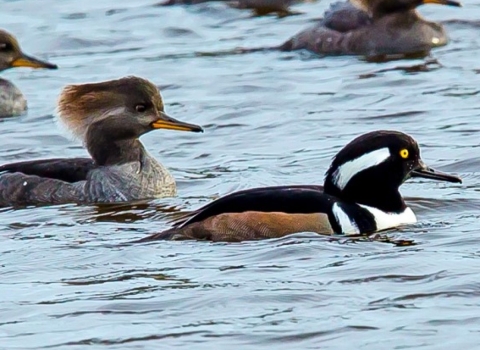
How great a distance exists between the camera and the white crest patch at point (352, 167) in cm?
1019

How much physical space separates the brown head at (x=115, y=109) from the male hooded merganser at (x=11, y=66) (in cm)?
373

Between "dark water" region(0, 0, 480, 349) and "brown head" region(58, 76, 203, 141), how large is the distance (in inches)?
25.7

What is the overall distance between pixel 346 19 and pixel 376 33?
1.71 ft

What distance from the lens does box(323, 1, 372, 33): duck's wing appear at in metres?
19.5

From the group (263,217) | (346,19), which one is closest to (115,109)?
(263,217)

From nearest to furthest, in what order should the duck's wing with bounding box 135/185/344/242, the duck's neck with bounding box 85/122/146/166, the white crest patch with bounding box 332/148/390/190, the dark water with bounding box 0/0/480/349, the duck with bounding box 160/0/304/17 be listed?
the dark water with bounding box 0/0/480/349, the duck's wing with bounding box 135/185/344/242, the white crest patch with bounding box 332/148/390/190, the duck's neck with bounding box 85/122/146/166, the duck with bounding box 160/0/304/17

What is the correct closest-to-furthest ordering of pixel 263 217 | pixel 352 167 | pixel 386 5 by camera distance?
pixel 263 217 → pixel 352 167 → pixel 386 5

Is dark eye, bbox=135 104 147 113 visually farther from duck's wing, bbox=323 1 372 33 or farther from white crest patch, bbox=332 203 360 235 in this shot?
duck's wing, bbox=323 1 372 33

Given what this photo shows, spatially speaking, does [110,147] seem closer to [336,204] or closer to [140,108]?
[140,108]

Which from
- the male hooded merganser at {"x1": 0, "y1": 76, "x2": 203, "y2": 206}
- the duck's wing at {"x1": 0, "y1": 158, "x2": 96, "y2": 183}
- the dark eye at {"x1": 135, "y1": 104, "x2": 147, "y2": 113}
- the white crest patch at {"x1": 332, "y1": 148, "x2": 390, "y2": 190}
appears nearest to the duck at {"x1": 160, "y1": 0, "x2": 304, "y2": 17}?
the male hooded merganser at {"x1": 0, "y1": 76, "x2": 203, "y2": 206}

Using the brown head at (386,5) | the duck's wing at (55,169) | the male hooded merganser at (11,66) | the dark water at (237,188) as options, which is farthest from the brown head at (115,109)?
the brown head at (386,5)

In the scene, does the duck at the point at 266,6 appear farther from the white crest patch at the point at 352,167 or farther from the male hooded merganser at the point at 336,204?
the white crest patch at the point at 352,167

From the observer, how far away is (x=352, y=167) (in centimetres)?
1019

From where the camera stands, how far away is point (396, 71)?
706 inches
